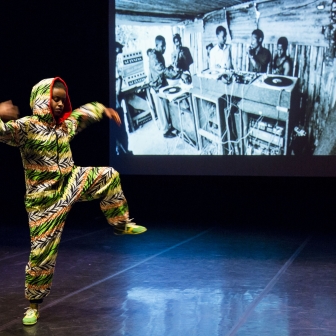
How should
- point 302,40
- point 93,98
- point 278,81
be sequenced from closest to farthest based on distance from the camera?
point 302,40 < point 278,81 < point 93,98

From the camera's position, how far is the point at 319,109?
6031 mm

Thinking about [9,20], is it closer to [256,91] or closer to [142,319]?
[256,91]

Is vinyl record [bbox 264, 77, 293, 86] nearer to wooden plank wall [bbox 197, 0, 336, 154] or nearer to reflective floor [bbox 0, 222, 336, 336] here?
wooden plank wall [bbox 197, 0, 336, 154]

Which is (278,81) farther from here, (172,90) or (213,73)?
(172,90)

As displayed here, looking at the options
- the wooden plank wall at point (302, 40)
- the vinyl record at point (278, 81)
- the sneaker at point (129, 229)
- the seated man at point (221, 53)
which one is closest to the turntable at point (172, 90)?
the seated man at point (221, 53)

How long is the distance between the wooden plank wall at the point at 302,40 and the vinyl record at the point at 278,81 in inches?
3.9

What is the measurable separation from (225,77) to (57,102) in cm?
359

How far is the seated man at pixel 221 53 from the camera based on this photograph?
20.4 feet

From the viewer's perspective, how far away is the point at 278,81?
6.09 m

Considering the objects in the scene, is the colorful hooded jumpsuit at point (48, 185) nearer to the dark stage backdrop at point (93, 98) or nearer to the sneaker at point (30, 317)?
the sneaker at point (30, 317)

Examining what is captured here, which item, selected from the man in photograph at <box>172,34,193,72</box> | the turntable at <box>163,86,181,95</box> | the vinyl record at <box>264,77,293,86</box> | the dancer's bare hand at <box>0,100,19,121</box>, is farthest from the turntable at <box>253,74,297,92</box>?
the dancer's bare hand at <box>0,100,19,121</box>

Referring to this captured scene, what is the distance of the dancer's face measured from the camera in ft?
9.55

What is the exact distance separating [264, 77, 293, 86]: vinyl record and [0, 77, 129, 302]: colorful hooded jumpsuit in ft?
11.5

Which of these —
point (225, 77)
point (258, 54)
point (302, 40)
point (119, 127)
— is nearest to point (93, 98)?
point (119, 127)
